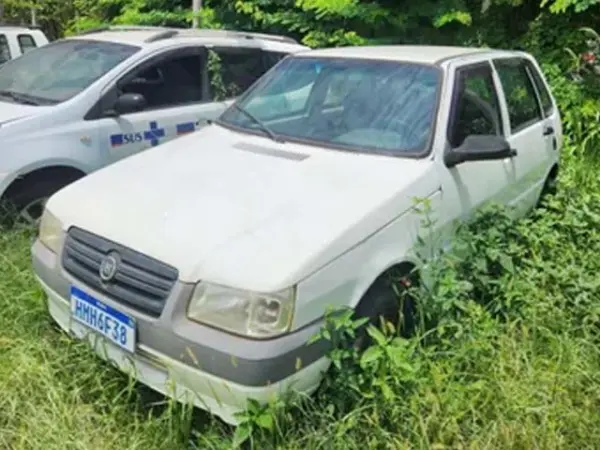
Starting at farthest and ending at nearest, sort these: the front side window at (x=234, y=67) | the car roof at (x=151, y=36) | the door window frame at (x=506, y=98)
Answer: the front side window at (x=234, y=67), the car roof at (x=151, y=36), the door window frame at (x=506, y=98)

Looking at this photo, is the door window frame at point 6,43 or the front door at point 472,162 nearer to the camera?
the front door at point 472,162

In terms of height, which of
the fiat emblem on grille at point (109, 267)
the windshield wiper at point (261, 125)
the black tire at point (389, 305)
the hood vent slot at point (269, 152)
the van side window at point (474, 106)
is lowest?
the black tire at point (389, 305)

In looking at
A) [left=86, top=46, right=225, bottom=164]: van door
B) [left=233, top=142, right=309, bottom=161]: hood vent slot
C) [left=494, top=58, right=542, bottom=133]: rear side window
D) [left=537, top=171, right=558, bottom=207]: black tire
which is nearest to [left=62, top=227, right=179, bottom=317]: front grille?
[left=233, top=142, right=309, bottom=161]: hood vent slot

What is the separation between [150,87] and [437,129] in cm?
258

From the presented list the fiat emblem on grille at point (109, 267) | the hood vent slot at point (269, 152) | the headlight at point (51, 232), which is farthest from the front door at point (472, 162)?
the headlight at point (51, 232)

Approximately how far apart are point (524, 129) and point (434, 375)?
87.6 inches

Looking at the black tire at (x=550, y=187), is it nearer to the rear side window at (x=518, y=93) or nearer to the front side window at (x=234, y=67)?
the rear side window at (x=518, y=93)

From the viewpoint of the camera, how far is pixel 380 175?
3.00 meters

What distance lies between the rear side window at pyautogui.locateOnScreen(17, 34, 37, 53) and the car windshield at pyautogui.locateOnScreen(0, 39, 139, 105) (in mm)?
3872

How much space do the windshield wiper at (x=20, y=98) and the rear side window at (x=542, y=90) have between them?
3615mm

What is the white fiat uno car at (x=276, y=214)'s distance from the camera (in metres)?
2.30

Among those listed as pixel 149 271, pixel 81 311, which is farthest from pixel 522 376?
pixel 81 311

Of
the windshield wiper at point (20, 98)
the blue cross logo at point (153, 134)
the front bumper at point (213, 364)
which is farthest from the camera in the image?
the blue cross logo at point (153, 134)

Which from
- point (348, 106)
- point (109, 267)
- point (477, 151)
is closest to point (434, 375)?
point (477, 151)
